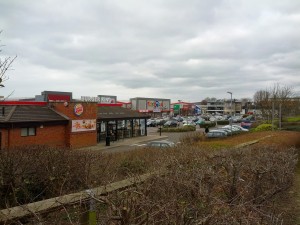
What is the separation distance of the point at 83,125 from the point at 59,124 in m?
2.70

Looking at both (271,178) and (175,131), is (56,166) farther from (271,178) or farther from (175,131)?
(175,131)

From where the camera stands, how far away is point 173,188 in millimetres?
5207

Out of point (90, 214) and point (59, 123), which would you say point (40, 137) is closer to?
point (59, 123)

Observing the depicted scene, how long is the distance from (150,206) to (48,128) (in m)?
24.2

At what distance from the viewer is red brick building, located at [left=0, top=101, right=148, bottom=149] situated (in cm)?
2365

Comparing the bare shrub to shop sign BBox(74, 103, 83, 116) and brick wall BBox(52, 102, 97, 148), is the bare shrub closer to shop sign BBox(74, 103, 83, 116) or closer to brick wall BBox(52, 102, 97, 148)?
brick wall BBox(52, 102, 97, 148)

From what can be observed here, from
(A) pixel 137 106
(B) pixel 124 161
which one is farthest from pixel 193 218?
(A) pixel 137 106

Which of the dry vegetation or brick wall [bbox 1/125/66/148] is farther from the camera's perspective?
brick wall [bbox 1/125/66/148]

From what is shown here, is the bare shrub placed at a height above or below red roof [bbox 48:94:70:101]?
below

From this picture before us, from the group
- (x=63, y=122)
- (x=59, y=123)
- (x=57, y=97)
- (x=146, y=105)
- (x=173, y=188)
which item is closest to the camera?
(x=173, y=188)

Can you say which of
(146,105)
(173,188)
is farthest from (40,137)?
(146,105)

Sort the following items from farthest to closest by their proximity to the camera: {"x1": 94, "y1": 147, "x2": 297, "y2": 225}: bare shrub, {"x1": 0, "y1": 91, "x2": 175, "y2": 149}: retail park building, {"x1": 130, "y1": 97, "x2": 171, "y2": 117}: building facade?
{"x1": 130, "y1": 97, "x2": 171, "y2": 117}: building facade, {"x1": 0, "y1": 91, "x2": 175, "y2": 149}: retail park building, {"x1": 94, "y1": 147, "x2": 297, "y2": 225}: bare shrub

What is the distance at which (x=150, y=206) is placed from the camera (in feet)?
11.7

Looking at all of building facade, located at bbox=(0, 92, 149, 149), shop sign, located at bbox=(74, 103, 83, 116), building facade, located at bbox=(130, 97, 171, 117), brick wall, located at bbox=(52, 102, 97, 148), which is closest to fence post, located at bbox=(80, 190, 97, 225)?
building facade, located at bbox=(0, 92, 149, 149)
